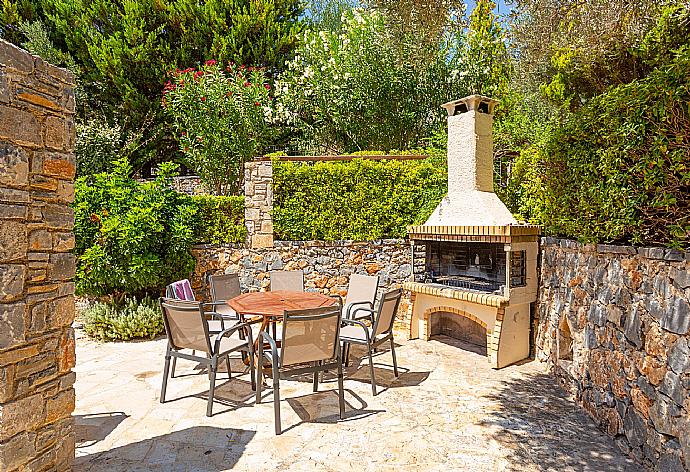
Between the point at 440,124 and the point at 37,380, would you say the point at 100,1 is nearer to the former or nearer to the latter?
the point at 440,124

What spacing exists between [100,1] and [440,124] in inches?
387

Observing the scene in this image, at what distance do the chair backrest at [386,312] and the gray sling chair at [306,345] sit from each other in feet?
2.87

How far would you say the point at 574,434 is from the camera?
13.4 ft

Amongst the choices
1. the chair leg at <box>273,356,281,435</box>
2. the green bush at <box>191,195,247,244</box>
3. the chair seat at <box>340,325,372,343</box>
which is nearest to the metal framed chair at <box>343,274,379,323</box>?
the chair seat at <box>340,325,372,343</box>

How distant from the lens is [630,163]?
11.9 feet

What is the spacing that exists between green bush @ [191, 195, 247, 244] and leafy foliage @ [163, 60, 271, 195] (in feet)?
8.36

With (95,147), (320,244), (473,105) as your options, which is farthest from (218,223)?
(95,147)

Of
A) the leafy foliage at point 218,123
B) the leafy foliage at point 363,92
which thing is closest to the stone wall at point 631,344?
the leafy foliage at point 363,92

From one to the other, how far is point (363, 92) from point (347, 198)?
4523 mm

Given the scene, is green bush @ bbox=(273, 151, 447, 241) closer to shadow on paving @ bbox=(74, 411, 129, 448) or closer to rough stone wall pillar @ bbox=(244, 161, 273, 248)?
rough stone wall pillar @ bbox=(244, 161, 273, 248)

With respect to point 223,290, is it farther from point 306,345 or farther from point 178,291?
point 306,345

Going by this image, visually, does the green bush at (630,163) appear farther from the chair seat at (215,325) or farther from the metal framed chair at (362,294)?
the chair seat at (215,325)

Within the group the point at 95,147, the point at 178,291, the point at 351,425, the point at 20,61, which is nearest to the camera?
the point at 20,61

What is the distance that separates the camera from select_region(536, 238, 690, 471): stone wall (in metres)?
3.05
